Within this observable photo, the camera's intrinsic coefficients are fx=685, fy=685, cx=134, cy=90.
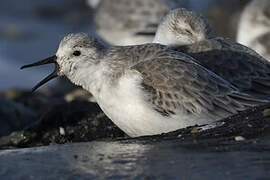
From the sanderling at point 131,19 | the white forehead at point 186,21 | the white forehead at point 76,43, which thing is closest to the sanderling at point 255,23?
the sanderling at point 131,19

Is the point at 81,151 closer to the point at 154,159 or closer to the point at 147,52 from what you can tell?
the point at 154,159

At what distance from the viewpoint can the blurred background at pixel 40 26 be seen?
13859mm

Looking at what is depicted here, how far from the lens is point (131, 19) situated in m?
11.8

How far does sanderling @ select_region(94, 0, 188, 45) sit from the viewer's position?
37.7ft

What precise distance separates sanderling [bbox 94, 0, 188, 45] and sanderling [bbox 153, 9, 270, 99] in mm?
3760

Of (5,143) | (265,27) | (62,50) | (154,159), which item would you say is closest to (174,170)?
(154,159)

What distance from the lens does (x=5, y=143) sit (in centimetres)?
656

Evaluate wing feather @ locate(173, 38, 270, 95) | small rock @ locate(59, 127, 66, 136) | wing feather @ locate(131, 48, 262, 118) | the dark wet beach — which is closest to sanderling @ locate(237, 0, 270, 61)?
wing feather @ locate(173, 38, 270, 95)

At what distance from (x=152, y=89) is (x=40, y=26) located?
38.3 feet

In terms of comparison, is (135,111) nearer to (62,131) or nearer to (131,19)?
(62,131)

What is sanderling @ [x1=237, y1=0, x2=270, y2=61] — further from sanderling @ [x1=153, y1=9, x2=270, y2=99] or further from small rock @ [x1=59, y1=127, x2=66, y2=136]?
small rock @ [x1=59, y1=127, x2=66, y2=136]

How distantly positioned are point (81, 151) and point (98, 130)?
1.65 metres

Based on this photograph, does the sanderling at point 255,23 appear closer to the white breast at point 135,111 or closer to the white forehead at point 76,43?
the white forehead at point 76,43

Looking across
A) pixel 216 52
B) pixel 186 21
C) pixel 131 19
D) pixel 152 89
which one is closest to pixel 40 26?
pixel 131 19
